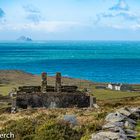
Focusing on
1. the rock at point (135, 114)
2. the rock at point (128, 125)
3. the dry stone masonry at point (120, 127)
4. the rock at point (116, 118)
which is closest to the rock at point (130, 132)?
the dry stone masonry at point (120, 127)

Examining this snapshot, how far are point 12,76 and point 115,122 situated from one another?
271 ft

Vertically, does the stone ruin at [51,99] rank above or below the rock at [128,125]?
below

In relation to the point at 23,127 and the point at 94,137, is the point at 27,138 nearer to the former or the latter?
the point at 23,127

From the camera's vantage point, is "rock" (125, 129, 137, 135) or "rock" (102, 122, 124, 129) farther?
"rock" (102, 122, 124, 129)

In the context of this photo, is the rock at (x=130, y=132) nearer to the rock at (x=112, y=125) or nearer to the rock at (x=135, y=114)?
the rock at (x=112, y=125)

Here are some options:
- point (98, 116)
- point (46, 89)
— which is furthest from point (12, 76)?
point (98, 116)

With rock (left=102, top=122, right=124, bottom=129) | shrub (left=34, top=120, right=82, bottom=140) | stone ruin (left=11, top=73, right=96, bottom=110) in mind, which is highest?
rock (left=102, top=122, right=124, bottom=129)

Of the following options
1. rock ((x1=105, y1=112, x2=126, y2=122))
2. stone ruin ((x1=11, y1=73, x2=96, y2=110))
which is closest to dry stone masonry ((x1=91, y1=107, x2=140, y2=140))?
rock ((x1=105, y1=112, x2=126, y2=122))

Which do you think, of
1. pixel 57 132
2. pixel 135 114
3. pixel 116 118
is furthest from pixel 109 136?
pixel 135 114

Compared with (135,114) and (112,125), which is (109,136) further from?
(135,114)

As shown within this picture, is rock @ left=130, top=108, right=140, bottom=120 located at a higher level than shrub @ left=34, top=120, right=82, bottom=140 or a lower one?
higher

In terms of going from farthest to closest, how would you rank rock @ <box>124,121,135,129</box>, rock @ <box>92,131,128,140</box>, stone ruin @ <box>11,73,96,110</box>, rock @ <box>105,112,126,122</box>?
1. stone ruin @ <box>11,73,96,110</box>
2. rock @ <box>105,112,126,122</box>
3. rock @ <box>124,121,135,129</box>
4. rock @ <box>92,131,128,140</box>

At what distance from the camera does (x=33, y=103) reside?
119 ft

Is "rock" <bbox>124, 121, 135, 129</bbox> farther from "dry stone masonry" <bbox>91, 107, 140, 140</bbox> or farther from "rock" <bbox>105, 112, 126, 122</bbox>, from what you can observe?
"rock" <bbox>105, 112, 126, 122</bbox>
